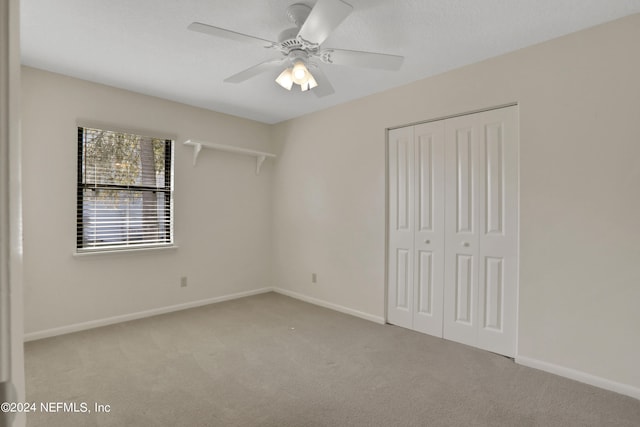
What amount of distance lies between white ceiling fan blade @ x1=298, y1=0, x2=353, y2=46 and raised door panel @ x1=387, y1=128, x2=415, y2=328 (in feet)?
5.64

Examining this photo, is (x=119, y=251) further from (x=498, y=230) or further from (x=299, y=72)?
(x=498, y=230)

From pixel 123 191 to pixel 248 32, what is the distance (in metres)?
2.25

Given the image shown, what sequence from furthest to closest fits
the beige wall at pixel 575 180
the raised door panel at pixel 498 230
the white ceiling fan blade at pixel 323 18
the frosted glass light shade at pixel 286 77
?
the raised door panel at pixel 498 230 → the frosted glass light shade at pixel 286 77 → the beige wall at pixel 575 180 → the white ceiling fan blade at pixel 323 18

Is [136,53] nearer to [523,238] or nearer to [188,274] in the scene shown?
[188,274]

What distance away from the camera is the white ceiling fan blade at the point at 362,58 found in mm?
2189

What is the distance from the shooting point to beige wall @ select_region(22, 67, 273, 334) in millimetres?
3072

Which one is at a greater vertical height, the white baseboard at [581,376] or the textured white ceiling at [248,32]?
the textured white ceiling at [248,32]

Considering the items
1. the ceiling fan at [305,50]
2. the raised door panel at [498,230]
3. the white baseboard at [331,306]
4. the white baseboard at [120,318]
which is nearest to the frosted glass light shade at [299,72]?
the ceiling fan at [305,50]

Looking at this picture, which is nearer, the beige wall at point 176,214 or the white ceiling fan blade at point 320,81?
the white ceiling fan blade at point 320,81

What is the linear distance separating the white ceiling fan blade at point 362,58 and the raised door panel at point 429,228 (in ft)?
3.86

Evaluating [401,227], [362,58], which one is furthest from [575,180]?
[362,58]

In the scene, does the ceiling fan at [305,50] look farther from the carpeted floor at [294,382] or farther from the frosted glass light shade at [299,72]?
the carpeted floor at [294,382]

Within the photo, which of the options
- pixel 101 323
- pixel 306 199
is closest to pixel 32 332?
pixel 101 323

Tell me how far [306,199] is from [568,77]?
2960 millimetres
